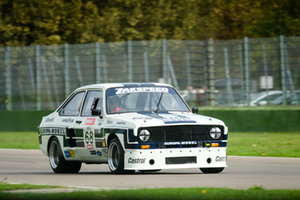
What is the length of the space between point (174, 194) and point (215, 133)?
3609 mm

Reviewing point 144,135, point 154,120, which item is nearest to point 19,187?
point 144,135

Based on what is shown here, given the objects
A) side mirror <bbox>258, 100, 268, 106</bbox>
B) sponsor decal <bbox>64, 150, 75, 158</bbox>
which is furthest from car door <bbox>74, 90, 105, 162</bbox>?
side mirror <bbox>258, 100, 268, 106</bbox>

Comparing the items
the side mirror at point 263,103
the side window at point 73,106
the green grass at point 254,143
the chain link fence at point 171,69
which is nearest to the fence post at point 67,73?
the chain link fence at point 171,69

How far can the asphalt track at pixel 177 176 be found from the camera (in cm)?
1141

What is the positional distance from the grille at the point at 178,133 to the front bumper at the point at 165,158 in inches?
7.0

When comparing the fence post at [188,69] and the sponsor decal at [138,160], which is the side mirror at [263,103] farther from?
the sponsor decal at [138,160]

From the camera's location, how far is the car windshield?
45.4 feet

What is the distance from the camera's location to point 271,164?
617 inches

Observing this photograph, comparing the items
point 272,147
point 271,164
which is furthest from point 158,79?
point 271,164

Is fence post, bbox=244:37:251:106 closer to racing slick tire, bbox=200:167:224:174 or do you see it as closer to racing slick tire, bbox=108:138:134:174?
racing slick tire, bbox=200:167:224:174

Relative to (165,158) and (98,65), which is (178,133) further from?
(98,65)

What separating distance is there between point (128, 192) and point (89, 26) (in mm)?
26209

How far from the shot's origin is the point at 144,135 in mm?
12688

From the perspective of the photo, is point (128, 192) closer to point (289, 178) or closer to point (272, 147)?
point (289, 178)
